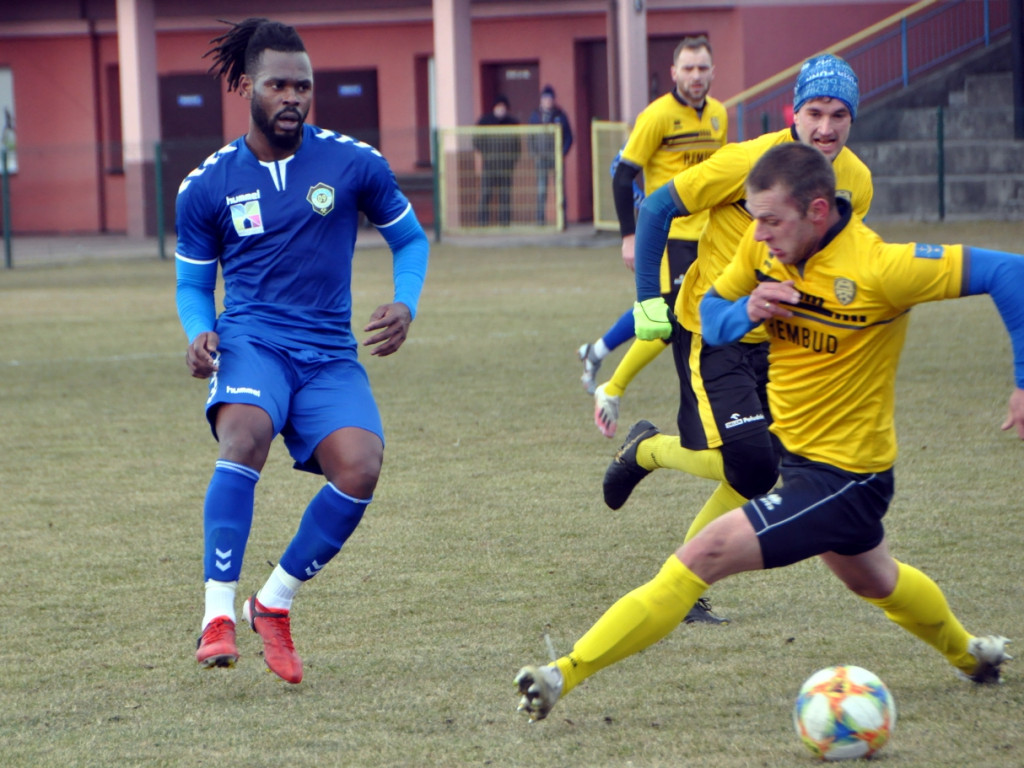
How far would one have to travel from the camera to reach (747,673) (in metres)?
4.61

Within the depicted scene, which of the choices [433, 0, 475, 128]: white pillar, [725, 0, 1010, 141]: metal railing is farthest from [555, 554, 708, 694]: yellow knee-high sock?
[433, 0, 475, 128]: white pillar

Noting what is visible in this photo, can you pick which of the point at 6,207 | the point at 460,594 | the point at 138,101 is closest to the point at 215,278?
the point at 460,594

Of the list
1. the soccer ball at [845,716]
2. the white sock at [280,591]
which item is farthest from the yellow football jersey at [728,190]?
the white sock at [280,591]

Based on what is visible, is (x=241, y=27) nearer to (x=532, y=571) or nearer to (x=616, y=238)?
(x=532, y=571)

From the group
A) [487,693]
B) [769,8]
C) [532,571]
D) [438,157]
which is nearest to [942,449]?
[532,571]

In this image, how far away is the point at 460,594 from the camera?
5586mm

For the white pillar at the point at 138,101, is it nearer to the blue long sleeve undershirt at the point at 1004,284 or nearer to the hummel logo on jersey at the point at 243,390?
the hummel logo on jersey at the point at 243,390

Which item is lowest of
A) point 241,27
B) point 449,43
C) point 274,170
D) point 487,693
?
point 487,693

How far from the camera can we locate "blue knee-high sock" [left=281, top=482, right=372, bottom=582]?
4758mm

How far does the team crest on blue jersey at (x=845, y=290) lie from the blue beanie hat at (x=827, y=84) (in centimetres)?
101

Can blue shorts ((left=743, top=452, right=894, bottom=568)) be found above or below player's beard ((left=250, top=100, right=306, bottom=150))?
below

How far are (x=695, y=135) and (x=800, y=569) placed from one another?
3.07 metres

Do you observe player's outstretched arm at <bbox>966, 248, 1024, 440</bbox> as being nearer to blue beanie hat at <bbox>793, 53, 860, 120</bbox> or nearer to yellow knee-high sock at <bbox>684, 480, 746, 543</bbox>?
blue beanie hat at <bbox>793, 53, 860, 120</bbox>

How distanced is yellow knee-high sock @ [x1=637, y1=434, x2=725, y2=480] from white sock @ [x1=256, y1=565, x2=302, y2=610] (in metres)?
1.55
